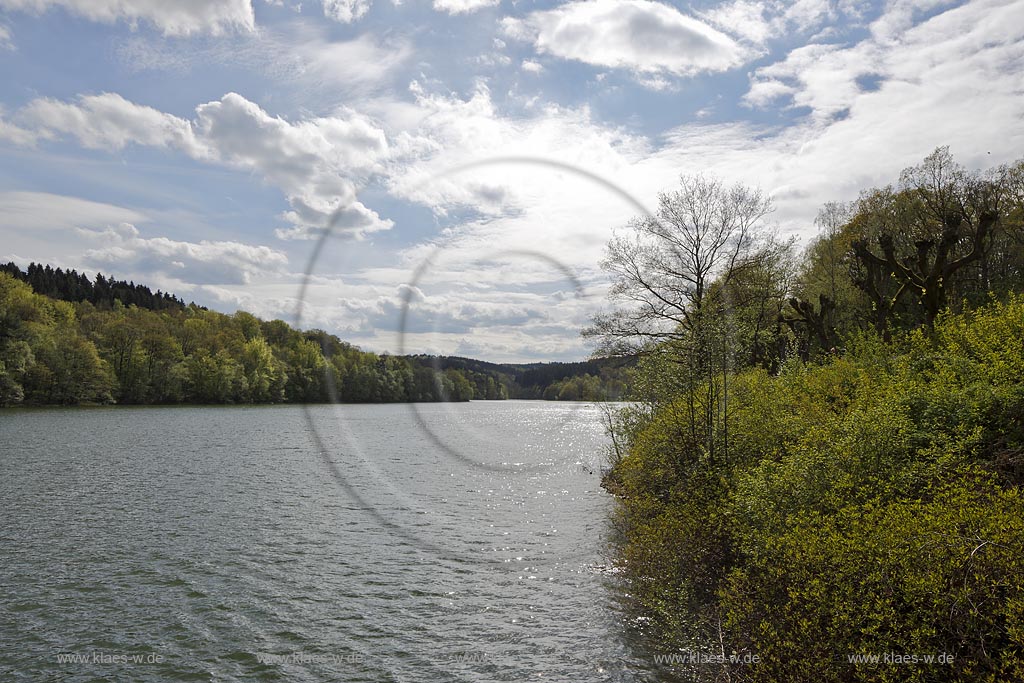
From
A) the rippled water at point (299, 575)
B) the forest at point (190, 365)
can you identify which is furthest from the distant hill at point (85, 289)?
the rippled water at point (299, 575)

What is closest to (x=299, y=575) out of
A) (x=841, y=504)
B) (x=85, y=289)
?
(x=841, y=504)

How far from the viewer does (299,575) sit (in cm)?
1767

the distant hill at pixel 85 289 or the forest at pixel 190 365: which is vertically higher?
the distant hill at pixel 85 289

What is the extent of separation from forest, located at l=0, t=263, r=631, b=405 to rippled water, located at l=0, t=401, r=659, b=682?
8999mm

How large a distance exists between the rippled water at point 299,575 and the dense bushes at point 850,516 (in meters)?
2.31

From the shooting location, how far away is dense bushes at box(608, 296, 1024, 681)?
768 centimetres

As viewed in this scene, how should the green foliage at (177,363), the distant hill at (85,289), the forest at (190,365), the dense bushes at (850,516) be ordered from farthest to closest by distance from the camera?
the distant hill at (85,289)
the green foliage at (177,363)
the forest at (190,365)
the dense bushes at (850,516)

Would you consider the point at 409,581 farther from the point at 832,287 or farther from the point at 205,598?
the point at 832,287

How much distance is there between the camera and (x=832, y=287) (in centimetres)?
5131

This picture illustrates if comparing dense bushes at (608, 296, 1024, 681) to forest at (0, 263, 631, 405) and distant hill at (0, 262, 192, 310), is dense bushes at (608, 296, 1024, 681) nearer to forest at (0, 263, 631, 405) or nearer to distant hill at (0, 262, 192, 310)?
forest at (0, 263, 631, 405)

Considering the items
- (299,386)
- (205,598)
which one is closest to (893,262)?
(205,598)

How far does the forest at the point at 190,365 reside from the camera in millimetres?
62312

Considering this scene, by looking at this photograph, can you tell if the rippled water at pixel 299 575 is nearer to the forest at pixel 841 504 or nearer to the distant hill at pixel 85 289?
the forest at pixel 841 504

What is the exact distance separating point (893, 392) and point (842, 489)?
15.8 ft
